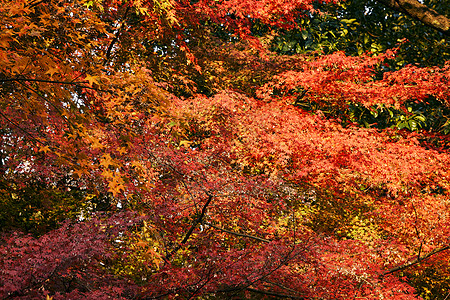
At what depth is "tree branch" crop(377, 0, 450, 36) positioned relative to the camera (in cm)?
318

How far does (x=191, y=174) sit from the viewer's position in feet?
16.9

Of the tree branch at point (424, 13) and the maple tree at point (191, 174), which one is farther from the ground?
the tree branch at point (424, 13)

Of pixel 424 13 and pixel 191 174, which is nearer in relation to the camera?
pixel 424 13

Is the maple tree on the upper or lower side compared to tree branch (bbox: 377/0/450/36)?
lower

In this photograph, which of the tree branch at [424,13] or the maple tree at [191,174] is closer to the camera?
the tree branch at [424,13]

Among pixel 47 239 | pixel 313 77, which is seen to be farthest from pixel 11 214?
pixel 313 77

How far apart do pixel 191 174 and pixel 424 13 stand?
3.20 metres

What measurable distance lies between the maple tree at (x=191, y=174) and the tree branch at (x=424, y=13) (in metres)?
0.02

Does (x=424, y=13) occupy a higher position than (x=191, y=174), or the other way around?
(x=424, y=13)

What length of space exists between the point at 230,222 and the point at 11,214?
11.3ft

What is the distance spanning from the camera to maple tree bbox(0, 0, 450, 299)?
3.71 meters

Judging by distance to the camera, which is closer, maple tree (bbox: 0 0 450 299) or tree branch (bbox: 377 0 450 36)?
tree branch (bbox: 377 0 450 36)

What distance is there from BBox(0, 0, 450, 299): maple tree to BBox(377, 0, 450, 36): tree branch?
0.07 feet

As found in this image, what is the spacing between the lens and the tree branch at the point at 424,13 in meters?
3.18
